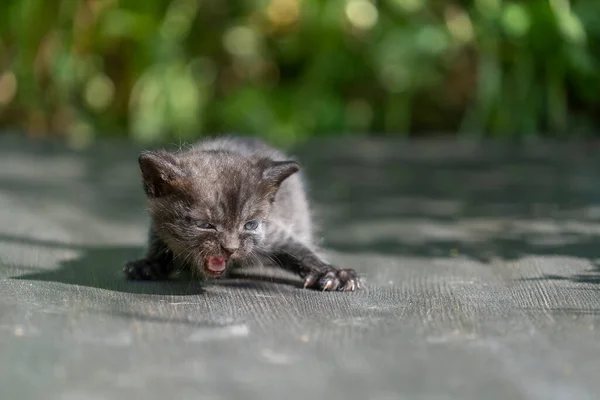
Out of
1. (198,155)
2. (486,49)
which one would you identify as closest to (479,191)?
(486,49)

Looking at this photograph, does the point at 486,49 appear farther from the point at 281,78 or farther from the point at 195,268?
the point at 195,268

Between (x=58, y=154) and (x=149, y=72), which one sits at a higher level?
(x=149, y=72)

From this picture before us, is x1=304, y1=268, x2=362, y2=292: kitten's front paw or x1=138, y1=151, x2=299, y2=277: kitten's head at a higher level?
x1=138, y1=151, x2=299, y2=277: kitten's head

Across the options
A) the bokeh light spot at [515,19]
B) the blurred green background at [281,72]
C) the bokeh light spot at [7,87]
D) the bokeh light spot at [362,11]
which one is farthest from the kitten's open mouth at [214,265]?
the bokeh light spot at [7,87]

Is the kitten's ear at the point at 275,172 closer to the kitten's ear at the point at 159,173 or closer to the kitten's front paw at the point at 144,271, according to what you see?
the kitten's ear at the point at 159,173

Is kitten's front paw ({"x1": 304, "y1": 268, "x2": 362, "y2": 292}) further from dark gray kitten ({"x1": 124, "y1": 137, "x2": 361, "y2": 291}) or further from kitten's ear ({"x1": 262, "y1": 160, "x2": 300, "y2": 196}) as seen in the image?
kitten's ear ({"x1": 262, "y1": 160, "x2": 300, "y2": 196})

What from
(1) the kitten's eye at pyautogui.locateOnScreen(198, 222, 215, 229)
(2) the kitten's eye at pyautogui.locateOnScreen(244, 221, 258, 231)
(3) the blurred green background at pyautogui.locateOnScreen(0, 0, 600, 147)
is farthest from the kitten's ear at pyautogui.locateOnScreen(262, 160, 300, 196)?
(3) the blurred green background at pyautogui.locateOnScreen(0, 0, 600, 147)

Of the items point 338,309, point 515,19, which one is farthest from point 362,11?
point 338,309
